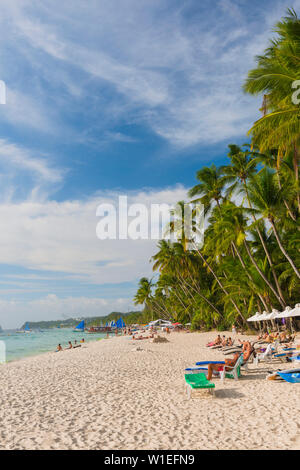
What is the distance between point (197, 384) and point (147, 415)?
172cm

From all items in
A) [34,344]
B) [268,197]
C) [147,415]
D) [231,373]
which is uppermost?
[268,197]

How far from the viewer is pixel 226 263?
26547 millimetres

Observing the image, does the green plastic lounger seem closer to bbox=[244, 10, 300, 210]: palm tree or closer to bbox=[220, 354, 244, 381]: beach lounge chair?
bbox=[220, 354, 244, 381]: beach lounge chair

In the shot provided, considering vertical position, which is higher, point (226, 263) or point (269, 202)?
point (269, 202)

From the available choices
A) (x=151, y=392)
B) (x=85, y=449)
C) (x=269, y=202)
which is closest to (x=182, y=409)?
(x=151, y=392)

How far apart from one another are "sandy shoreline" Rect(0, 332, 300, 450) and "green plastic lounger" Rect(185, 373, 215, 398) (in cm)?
26

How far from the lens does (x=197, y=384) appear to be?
7.52 meters

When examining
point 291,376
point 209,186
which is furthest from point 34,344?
point 291,376

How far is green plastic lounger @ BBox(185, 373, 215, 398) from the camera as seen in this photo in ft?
24.2

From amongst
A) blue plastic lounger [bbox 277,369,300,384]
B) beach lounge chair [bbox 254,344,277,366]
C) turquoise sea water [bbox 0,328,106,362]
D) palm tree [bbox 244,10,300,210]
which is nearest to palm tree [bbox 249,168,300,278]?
palm tree [bbox 244,10,300,210]

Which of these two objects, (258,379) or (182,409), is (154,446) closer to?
(182,409)

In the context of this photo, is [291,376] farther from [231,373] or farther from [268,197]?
[268,197]

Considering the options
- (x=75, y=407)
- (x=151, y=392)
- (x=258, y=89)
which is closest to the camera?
(x=75, y=407)

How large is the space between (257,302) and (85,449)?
888 inches
